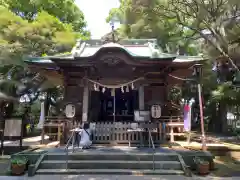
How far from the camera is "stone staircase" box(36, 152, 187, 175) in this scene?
273 inches

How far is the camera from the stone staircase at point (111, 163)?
6930 millimetres

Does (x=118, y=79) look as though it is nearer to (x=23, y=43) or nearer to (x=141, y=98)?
(x=141, y=98)

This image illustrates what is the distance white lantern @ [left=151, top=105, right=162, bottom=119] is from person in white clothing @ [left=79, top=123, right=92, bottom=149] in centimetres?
319

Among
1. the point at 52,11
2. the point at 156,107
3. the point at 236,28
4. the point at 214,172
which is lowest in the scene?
the point at 214,172

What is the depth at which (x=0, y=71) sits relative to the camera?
15109 mm

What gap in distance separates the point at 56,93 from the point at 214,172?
55.4ft

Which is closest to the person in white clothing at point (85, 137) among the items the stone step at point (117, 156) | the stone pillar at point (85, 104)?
the stone pillar at point (85, 104)

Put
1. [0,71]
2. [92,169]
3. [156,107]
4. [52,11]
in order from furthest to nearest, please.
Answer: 1. [52,11]
2. [0,71]
3. [156,107]
4. [92,169]

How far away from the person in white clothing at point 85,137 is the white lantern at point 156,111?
319 cm

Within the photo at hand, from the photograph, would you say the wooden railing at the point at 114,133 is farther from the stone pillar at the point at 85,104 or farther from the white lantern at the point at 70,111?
the white lantern at the point at 70,111

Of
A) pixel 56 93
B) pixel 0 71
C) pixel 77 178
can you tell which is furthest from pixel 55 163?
pixel 56 93

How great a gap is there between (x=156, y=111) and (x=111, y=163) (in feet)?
13.0

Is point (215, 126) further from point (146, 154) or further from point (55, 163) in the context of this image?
point (55, 163)

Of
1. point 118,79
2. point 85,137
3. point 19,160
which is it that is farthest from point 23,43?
point 19,160
